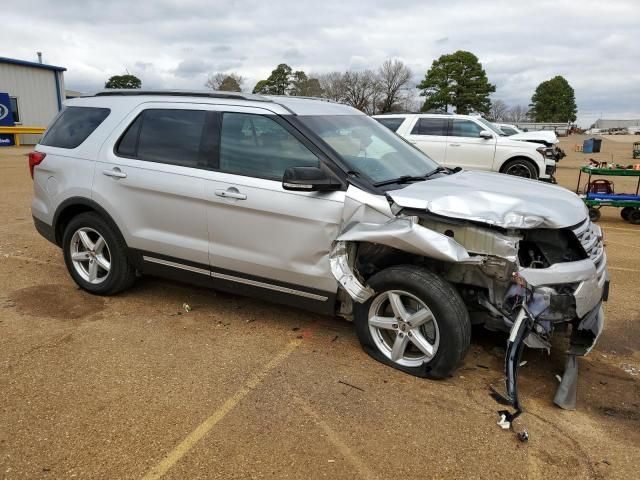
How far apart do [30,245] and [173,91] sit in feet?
11.7

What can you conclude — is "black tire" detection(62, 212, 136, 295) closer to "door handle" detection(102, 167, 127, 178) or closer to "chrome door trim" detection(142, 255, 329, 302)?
"chrome door trim" detection(142, 255, 329, 302)

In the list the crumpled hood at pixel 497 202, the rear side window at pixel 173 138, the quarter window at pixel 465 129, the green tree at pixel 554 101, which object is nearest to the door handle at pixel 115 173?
the rear side window at pixel 173 138

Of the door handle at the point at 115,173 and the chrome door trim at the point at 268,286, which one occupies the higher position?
the door handle at the point at 115,173

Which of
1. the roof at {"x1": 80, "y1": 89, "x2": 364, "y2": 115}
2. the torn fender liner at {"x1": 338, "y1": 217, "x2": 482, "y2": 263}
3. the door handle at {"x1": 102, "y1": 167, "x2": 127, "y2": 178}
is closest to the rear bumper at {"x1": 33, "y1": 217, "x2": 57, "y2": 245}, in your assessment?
the door handle at {"x1": 102, "y1": 167, "x2": 127, "y2": 178}

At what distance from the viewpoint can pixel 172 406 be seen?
312 centimetres

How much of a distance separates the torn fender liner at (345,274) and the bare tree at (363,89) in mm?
69003

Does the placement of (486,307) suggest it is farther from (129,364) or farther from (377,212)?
(129,364)

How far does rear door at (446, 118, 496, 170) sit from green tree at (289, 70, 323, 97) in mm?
55975

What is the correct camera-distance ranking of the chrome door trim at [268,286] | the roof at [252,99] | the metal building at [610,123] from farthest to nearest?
the metal building at [610,123], the roof at [252,99], the chrome door trim at [268,286]

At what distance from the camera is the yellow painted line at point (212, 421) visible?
260 centimetres

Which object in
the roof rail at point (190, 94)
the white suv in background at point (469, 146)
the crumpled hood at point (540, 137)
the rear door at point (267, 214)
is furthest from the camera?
the crumpled hood at point (540, 137)

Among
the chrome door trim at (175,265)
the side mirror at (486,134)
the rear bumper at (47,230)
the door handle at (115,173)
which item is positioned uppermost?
the side mirror at (486,134)

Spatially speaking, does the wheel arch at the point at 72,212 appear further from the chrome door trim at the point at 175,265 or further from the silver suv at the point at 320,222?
the chrome door trim at the point at 175,265

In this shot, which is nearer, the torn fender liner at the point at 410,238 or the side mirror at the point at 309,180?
the torn fender liner at the point at 410,238
